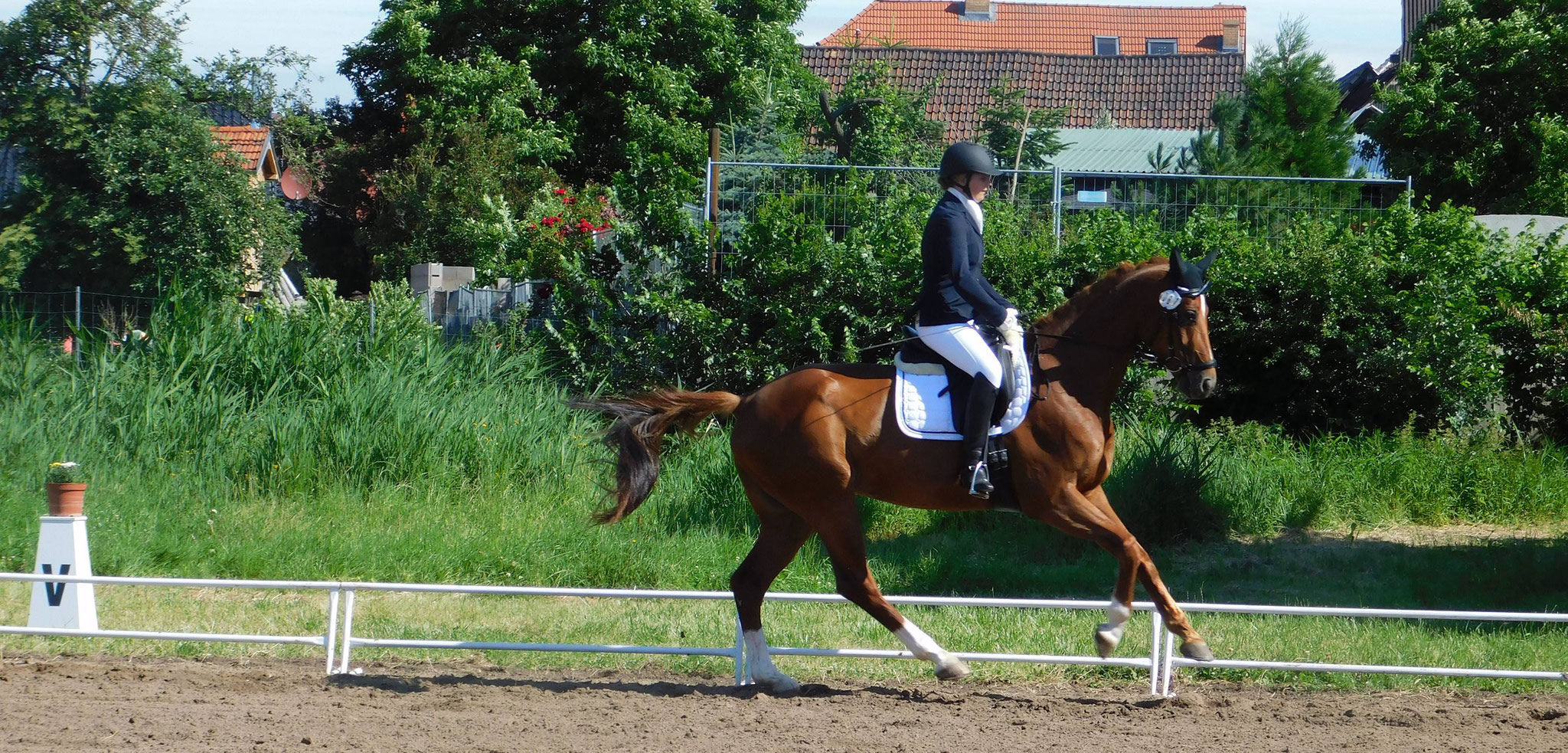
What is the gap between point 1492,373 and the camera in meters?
12.3

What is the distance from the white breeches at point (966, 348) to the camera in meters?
6.51

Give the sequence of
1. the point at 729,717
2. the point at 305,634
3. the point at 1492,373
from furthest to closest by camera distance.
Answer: the point at 1492,373, the point at 305,634, the point at 729,717

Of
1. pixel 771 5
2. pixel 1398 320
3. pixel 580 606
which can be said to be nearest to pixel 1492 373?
pixel 1398 320

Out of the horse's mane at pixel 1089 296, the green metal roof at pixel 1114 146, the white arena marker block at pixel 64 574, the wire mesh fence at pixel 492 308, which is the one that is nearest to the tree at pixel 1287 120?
the green metal roof at pixel 1114 146

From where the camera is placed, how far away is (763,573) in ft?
23.0

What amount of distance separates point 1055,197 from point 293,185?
28.0 meters

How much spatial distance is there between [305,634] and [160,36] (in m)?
13.7

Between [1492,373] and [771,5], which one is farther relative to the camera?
[771,5]

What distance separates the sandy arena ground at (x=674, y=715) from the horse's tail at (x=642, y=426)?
1.04 meters

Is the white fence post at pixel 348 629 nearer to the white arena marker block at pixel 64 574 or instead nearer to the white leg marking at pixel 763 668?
the white leg marking at pixel 763 668

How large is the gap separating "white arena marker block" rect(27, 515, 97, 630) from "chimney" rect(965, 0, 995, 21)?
46059 millimetres

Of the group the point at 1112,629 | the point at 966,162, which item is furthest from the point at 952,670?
the point at 966,162

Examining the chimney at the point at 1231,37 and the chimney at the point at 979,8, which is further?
the chimney at the point at 979,8

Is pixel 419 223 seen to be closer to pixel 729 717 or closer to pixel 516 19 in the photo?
pixel 516 19
